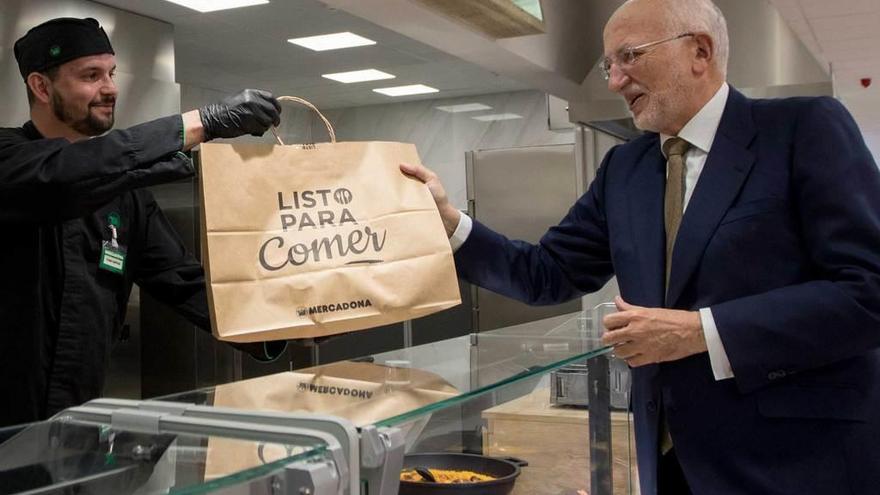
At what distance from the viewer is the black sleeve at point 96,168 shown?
4.86ft

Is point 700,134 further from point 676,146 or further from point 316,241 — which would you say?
point 316,241

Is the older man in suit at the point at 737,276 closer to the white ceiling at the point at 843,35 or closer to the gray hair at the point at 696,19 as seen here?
the gray hair at the point at 696,19

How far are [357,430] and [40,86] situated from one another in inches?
58.5

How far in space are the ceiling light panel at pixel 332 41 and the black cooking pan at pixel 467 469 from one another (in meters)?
4.08

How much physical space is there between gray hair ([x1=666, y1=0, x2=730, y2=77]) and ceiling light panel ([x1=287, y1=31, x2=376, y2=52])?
3927 mm

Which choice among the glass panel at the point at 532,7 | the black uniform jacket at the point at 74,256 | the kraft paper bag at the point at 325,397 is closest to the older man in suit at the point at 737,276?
the kraft paper bag at the point at 325,397

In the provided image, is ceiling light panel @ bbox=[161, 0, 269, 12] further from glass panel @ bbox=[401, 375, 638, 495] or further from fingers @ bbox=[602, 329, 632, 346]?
fingers @ bbox=[602, 329, 632, 346]

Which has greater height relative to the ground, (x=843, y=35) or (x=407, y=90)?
(x=407, y=90)

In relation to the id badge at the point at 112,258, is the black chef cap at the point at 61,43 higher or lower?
higher

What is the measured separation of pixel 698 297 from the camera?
1.40 m

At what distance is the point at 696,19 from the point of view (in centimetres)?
149

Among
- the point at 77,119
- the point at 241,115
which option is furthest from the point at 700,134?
the point at 77,119

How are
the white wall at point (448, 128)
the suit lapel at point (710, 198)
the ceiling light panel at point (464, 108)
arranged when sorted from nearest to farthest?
the suit lapel at point (710, 198) < the white wall at point (448, 128) < the ceiling light panel at point (464, 108)

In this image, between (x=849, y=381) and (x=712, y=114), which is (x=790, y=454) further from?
(x=712, y=114)
